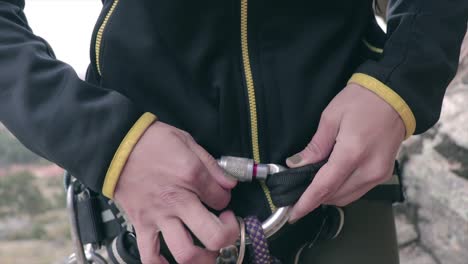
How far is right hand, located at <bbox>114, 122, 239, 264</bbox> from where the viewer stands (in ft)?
1.95

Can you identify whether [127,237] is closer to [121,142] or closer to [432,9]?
[121,142]

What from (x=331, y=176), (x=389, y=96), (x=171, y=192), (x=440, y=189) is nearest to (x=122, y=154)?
(x=171, y=192)

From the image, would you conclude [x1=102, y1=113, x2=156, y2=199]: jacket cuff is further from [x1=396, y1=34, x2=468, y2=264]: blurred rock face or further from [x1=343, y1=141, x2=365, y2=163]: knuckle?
[x1=396, y1=34, x2=468, y2=264]: blurred rock face

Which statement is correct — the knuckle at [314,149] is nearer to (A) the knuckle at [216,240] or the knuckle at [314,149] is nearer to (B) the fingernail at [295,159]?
(B) the fingernail at [295,159]

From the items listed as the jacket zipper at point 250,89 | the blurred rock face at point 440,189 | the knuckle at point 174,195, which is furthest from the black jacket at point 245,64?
the blurred rock face at point 440,189

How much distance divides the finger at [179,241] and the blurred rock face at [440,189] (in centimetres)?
117

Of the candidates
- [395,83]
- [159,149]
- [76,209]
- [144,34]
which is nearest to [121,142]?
[159,149]

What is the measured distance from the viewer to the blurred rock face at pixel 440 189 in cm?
150

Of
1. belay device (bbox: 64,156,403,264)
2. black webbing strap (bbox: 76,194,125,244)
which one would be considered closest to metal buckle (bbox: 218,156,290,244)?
belay device (bbox: 64,156,403,264)

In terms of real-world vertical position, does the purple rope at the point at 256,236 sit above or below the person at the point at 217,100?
below

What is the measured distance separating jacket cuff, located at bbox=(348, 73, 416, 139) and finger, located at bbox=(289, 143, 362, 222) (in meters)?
0.10

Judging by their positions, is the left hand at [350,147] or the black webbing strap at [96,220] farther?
the black webbing strap at [96,220]

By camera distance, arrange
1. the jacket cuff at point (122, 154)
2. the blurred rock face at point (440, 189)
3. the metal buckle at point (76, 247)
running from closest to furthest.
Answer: the jacket cuff at point (122, 154) < the metal buckle at point (76, 247) < the blurred rock face at point (440, 189)

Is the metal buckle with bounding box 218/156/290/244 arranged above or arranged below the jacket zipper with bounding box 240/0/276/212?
below
